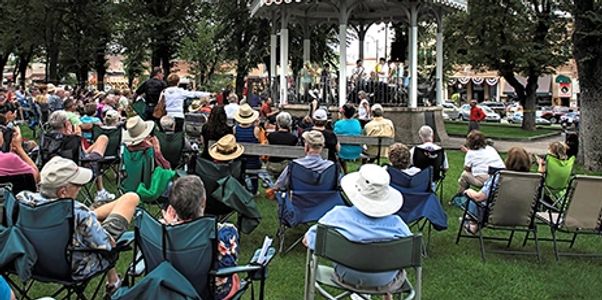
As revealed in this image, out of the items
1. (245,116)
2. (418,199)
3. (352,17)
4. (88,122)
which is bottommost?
(418,199)

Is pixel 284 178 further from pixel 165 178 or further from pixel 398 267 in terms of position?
pixel 398 267

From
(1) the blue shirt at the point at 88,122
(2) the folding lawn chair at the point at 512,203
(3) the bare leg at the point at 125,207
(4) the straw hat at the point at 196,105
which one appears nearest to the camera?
(3) the bare leg at the point at 125,207

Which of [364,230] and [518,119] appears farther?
[518,119]

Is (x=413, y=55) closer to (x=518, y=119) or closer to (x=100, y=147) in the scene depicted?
(x=100, y=147)

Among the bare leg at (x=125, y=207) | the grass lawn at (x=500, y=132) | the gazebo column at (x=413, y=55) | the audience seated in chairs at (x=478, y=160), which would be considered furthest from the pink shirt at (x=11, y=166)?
the grass lawn at (x=500, y=132)

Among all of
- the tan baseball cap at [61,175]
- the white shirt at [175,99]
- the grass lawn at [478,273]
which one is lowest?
the grass lawn at [478,273]

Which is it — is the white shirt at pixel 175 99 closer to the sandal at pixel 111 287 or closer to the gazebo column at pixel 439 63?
the sandal at pixel 111 287

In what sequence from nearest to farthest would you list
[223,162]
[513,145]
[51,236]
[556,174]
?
1. [51,236]
2. [223,162]
3. [556,174]
4. [513,145]

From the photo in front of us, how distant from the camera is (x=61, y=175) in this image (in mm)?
3965

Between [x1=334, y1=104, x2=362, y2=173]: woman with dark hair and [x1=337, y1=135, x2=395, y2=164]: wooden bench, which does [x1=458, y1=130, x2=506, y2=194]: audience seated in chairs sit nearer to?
[x1=337, y1=135, x2=395, y2=164]: wooden bench

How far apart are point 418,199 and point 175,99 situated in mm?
5446

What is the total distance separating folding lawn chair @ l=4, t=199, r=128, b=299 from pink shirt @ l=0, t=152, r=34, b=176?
1.71 m

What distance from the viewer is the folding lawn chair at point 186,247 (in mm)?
3299

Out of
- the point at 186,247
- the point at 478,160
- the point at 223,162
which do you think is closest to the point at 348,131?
the point at 478,160
